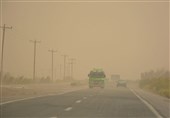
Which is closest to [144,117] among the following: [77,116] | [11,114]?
[77,116]

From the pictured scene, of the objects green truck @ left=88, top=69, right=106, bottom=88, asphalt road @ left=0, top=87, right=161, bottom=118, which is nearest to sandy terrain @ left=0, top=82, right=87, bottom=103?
asphalt road @ left=0, top=87, right=161, bottom=118

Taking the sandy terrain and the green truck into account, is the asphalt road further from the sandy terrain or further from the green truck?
the green truck

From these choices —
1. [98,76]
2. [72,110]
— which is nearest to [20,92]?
[72,110]

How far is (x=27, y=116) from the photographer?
20.3 m

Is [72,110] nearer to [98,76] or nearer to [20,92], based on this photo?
[20,92]

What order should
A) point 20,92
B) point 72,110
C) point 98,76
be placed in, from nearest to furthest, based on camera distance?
point 72,110 → point 20,92 → point 98,76

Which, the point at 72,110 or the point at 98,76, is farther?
the point at 98,76

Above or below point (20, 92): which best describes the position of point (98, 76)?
above

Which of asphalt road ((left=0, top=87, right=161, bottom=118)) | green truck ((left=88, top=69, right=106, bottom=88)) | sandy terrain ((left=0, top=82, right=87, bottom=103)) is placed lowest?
asphalt road ((left=0, top=87, right=161, bottom=118))

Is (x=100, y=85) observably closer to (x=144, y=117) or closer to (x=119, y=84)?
(x=119, y=84)

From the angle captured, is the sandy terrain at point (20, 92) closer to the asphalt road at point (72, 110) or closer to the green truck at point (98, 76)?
the asphalt road at point (72, 110)

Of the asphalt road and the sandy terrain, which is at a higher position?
the sandy terrain

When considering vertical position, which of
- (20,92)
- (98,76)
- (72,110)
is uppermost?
(98,76)

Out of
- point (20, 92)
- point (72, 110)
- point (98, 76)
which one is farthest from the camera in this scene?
point (98, 76)
